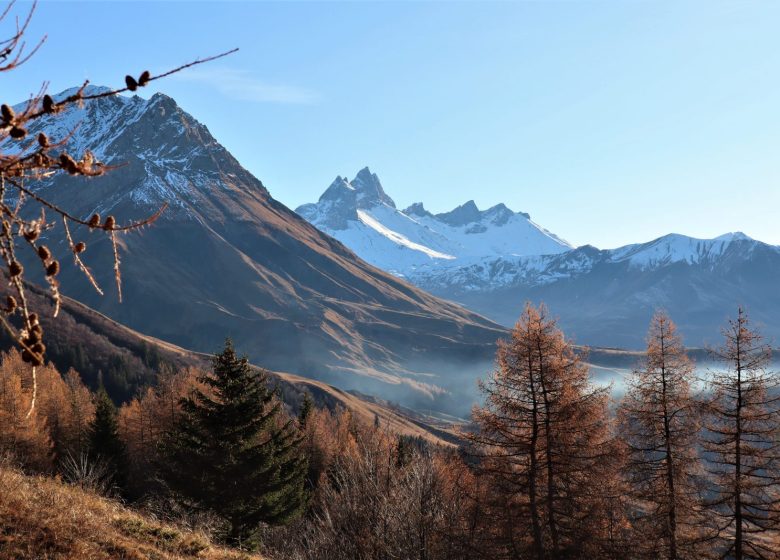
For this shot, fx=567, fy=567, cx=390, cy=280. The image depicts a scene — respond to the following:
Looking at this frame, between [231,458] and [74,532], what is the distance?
1680 centimetres

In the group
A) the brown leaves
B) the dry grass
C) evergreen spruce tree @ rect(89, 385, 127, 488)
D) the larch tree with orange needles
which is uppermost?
the brown leaves

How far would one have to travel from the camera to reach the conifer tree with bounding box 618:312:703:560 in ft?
74.6

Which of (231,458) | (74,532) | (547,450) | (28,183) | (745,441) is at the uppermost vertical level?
(28,183)

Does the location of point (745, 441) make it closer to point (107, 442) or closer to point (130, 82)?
point (130, 82)

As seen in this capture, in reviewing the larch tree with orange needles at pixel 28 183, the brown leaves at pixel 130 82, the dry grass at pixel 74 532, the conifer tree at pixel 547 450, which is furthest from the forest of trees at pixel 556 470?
the brown leaves at pixel 130 82

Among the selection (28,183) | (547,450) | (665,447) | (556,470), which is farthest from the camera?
(665,447)

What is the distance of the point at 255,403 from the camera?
28031mm

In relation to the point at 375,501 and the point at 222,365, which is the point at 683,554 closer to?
the point at 375,501

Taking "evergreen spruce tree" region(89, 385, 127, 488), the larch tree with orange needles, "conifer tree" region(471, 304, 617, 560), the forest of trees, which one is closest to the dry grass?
the forest of trees

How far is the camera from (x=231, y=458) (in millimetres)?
27297

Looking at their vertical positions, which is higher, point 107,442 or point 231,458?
point 231,458

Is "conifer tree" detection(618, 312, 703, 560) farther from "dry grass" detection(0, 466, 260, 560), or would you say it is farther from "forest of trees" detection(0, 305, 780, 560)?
"dry grass" detection(0, 466, 260, 560)

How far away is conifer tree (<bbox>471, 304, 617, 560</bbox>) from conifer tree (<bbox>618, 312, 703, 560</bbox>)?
8.53 feet

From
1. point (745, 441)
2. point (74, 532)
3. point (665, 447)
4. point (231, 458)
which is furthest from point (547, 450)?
point (74, 532)
